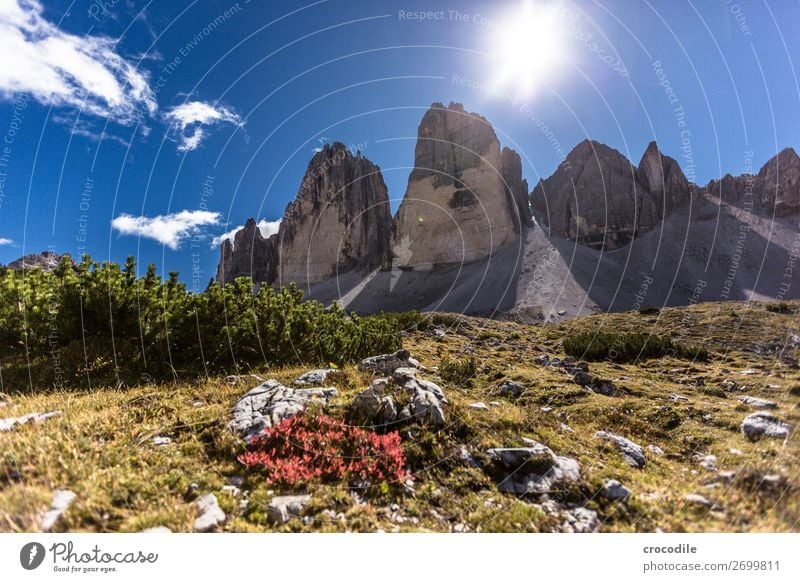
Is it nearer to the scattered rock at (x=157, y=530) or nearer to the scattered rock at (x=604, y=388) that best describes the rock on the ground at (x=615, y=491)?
the scattered rock at (x=157, y=530)

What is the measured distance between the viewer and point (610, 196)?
98062 millimetres

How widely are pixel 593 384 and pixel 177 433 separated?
14299 mm

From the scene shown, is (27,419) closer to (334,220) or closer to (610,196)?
(610,196)

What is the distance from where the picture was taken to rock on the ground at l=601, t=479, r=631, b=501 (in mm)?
5516

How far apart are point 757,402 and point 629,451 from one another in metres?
7.89

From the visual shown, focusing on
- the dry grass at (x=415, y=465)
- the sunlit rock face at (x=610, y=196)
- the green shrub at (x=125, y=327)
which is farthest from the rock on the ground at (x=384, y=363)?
the sunlit rock face at (x=610, y=196)

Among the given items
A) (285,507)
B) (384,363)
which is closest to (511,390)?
(384,363)

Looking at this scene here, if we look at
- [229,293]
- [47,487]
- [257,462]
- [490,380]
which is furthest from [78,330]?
[490,380]

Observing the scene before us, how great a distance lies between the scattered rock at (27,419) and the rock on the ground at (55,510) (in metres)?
3.16

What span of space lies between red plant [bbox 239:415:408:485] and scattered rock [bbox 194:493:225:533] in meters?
0.87

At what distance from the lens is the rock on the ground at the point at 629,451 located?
7.19 m

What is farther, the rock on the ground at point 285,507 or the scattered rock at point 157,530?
the rock on the ground at point 285,507

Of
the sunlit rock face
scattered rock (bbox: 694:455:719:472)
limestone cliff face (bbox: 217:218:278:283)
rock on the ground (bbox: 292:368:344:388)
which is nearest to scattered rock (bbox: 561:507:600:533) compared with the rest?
scattered rock (bbox: 694:455:719:472)

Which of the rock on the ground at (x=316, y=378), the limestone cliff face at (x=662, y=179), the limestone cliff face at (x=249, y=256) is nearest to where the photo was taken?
the rock on the ground at (x=316, y=378)
